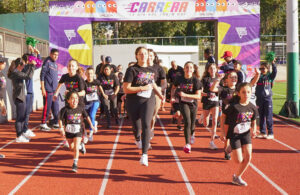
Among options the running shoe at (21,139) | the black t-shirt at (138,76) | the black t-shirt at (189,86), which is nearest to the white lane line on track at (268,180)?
the black t-shirt at (189,86)

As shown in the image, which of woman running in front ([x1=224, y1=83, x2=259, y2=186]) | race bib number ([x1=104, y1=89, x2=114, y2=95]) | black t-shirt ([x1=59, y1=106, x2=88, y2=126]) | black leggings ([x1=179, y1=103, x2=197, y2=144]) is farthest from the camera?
race bib number ([x1=104, y1=89, x2=114, y2=95])

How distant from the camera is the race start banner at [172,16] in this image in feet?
36.5

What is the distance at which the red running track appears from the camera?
16.2 feet

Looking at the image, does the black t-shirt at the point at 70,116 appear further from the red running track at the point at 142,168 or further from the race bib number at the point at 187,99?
the race bib number at the point at 187,99

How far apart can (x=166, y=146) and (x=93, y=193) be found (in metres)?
3.27

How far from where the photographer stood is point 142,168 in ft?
19.7

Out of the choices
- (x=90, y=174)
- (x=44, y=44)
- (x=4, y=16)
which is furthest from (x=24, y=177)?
(x=4, y=16)

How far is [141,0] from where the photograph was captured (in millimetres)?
11172

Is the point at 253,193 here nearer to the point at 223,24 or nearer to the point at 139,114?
the point at 139,114

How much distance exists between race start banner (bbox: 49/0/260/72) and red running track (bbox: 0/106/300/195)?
12.4 feet

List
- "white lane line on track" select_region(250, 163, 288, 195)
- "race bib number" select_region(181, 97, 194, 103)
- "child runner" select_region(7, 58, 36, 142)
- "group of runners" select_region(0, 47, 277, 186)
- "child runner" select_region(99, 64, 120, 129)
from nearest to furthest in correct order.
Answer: "white lane line on track" select_region(250, 163, 288, 195) < "group of runners" select_region(0, 47, 277, 186) < "race bib number" select_region(181, 97, 194, 103) < "child runner" select_region(7, 58, 36, 142) < "child runner" select_region(99, 64, 120, 129)

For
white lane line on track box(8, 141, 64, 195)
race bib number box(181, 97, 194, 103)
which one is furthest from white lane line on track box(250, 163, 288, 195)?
white lane line on track box(8, 141, 64, 195)

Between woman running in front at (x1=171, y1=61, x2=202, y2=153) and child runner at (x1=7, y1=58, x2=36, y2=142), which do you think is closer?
woman running in front at (x1=171, y1=61, x2=202, y2=153)

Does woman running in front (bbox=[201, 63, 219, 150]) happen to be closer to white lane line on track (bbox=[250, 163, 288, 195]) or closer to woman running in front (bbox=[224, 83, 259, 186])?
white lane line on track (bbox=[250, 163, 288, 195])
